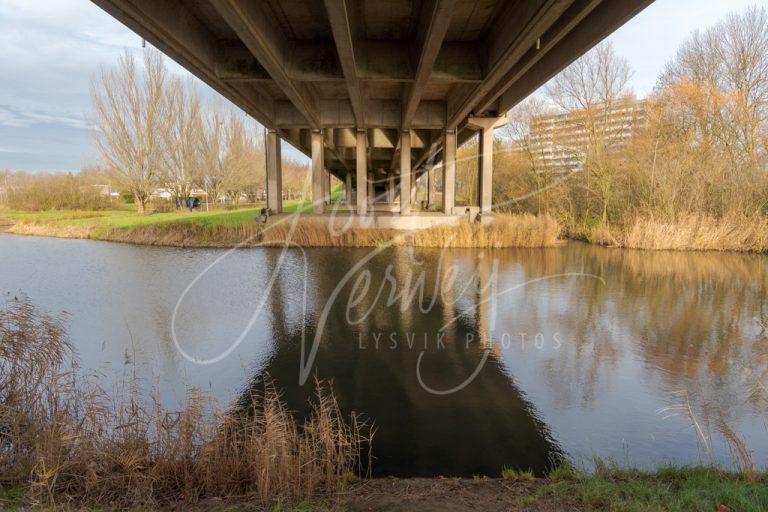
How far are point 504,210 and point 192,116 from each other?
26139mm

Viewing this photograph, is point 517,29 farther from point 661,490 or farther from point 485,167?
point 485,167

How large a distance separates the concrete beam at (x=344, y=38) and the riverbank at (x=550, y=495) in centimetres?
640

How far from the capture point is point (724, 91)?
21734mm

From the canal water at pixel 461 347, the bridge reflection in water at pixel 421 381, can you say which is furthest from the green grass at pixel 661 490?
the bridge reflection in water at pixel 421 381

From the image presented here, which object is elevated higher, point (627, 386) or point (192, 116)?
point (192, 116)

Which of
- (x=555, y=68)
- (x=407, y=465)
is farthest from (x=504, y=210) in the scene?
(x=407, y=465)

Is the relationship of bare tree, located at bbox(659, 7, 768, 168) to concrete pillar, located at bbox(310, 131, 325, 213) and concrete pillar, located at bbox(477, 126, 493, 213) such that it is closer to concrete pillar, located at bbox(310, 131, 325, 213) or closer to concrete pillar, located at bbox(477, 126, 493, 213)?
concrete pillar, located at bbox(477, 126, 493, 213)

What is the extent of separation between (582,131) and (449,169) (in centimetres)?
742

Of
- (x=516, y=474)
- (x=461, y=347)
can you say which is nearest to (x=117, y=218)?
(x=461, y=347)

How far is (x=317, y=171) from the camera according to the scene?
2197cm

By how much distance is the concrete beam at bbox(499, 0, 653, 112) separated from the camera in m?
7.31

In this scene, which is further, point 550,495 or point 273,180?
point 273,180

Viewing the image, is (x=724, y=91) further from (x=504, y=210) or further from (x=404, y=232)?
(x=404, y=232)

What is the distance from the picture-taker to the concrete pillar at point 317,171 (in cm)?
2133
